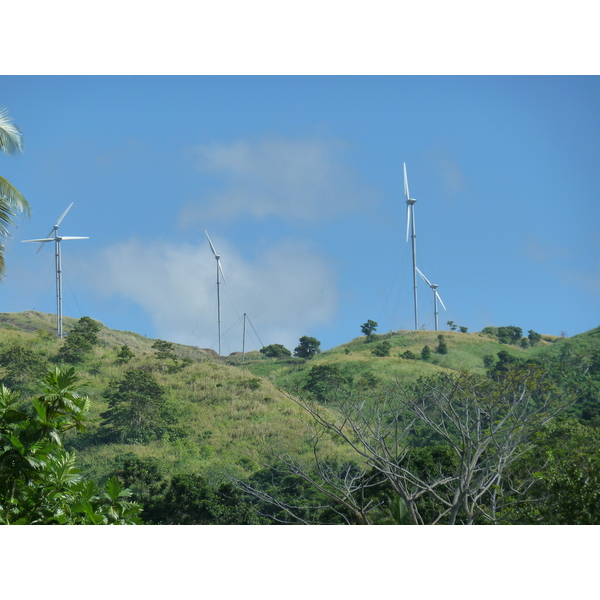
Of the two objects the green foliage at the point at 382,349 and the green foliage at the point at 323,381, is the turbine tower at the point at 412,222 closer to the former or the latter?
the green foliage at the point at 382,349

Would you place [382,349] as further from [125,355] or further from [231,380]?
[125,355]

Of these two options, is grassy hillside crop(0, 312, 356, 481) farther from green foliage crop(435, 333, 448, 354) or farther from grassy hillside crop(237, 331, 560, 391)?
green foliage crop(435, 333, 448, 354)

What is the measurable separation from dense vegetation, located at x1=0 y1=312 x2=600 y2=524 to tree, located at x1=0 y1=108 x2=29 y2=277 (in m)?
2.00

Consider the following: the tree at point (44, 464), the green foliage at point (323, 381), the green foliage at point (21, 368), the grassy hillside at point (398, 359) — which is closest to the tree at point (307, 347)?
the grassy hillside at point (398, 359)

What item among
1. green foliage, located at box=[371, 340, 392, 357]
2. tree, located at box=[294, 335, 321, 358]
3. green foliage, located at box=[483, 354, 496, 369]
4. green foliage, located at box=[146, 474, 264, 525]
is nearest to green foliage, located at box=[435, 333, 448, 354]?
green foliage, located at box=[483, 354, 496, 369]

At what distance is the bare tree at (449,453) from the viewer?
689 cm

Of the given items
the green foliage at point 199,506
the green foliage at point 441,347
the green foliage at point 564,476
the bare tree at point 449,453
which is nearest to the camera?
the green foliage at point 564,476

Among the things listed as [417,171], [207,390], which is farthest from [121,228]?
[417,171]

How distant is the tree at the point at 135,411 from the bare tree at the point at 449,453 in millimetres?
3511

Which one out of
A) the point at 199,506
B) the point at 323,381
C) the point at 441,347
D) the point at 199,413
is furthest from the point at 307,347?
the point at 199,506

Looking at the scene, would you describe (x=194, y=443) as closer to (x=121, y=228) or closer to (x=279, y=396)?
(x=279, y=396)

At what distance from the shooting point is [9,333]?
1789 centimetres

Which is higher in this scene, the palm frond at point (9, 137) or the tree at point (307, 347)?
the palm frond at point (9, 137)
